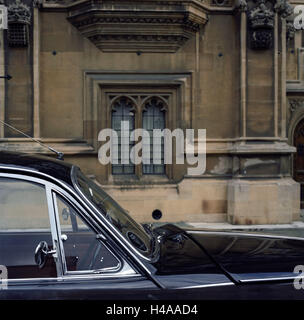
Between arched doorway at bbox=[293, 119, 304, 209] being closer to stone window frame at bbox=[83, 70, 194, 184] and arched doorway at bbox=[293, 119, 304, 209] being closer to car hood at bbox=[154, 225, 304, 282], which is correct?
stone window frame at bbox=[83, 70, 194, 184]

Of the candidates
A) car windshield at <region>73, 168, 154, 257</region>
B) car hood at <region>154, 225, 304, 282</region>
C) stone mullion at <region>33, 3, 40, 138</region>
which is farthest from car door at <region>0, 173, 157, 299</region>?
stone mullion at <region>33, 3, 40, 138</region>

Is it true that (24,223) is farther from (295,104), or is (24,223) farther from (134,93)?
(295,104)

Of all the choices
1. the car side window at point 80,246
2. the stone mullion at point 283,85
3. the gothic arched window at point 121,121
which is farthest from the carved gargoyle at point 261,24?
the car side window at point 80,246

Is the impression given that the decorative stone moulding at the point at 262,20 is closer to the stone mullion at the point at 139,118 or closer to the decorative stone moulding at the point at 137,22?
the decorative stone moulding at the point at 137,22

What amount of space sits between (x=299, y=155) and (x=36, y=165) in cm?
929

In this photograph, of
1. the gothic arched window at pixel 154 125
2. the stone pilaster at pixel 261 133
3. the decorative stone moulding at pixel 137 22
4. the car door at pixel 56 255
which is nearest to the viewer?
the car door at pixel 56 255

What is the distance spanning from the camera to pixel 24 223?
2.27 meters

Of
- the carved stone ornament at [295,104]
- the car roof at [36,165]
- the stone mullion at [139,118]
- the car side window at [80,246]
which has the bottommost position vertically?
the car side window at [80,246]

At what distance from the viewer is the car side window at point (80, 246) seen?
207 centimetres

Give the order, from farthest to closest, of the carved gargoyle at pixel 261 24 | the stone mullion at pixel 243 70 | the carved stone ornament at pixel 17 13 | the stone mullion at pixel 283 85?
the stone mullion at pixel 283 85
the stone mullion at pixel 243 70
the carved gargoyle at pixel 261 24
the carved stone ornament at pixel 17 13

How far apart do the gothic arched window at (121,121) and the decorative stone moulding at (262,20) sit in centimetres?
327

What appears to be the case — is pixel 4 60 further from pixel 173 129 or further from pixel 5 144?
pixel 173 129

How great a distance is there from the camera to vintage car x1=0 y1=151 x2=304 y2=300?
1946mm

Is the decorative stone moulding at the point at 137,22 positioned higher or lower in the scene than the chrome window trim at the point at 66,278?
higher
